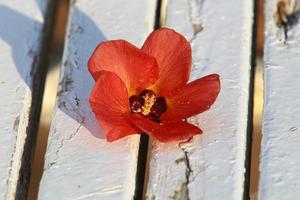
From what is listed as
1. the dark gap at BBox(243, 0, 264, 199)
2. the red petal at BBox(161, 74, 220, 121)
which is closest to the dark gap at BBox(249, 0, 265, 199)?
the dark gap at BBox(243, 0, 264, 199)

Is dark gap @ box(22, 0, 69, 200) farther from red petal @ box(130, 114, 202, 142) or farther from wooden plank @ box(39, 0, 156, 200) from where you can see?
red petal @ box(130, 114, 202, 142)

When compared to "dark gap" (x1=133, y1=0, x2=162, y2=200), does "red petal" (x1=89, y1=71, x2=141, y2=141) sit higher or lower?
higher

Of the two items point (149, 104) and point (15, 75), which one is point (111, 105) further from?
point (15, 75)

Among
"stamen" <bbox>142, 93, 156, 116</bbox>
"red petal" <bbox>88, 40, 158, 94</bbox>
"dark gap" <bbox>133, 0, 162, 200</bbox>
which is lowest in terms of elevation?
"dark gap" <bbox>133, 0, 162, 200</bbox>

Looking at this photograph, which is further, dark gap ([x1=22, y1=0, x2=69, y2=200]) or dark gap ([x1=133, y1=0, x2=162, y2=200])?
dark gap ([x1=22, y1=0, x2=69, y2=200])

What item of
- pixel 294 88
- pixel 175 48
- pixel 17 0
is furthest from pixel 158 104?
pixel 17 0

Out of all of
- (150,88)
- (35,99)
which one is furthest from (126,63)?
(35,99)

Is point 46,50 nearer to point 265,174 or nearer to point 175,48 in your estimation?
point 175,48
